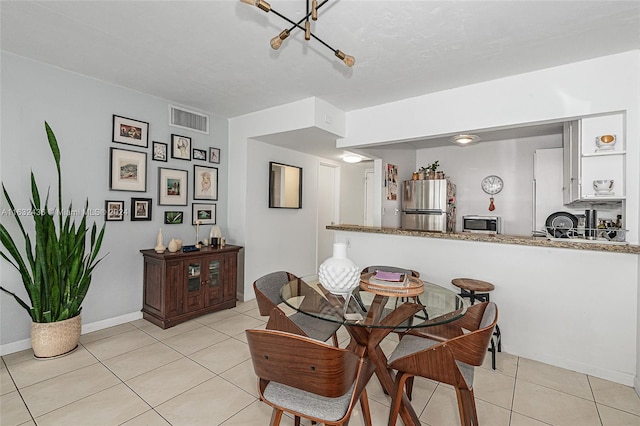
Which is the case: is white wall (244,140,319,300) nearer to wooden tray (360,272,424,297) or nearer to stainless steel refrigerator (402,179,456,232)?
stainless steel refrigerator (402,179,456,232)

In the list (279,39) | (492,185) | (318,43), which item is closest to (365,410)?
(279,39)

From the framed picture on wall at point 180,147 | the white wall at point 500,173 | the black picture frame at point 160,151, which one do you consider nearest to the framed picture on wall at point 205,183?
the framed picture on wall at point 180,147

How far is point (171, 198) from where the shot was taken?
3.85 m

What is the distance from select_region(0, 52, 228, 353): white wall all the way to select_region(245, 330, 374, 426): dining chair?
2.82 metres

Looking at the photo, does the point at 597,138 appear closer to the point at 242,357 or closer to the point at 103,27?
the point at 242,357

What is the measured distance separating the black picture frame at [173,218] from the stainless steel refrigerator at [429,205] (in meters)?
3.60

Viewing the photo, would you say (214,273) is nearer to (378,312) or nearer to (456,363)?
(378,312)

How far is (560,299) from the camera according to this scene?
270 centimetres

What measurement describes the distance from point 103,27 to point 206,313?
3.03 meters

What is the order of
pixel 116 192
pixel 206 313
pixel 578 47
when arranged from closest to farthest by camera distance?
pixel 578 47 → pixel 116 192 → pixel 206 313


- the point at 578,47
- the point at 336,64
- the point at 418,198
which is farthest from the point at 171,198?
the point at 578,47

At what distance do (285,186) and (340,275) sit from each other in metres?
3.19

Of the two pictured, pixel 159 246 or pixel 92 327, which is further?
pixel 159 246

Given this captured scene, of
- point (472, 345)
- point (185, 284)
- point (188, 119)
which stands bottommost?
point (185, 284)
